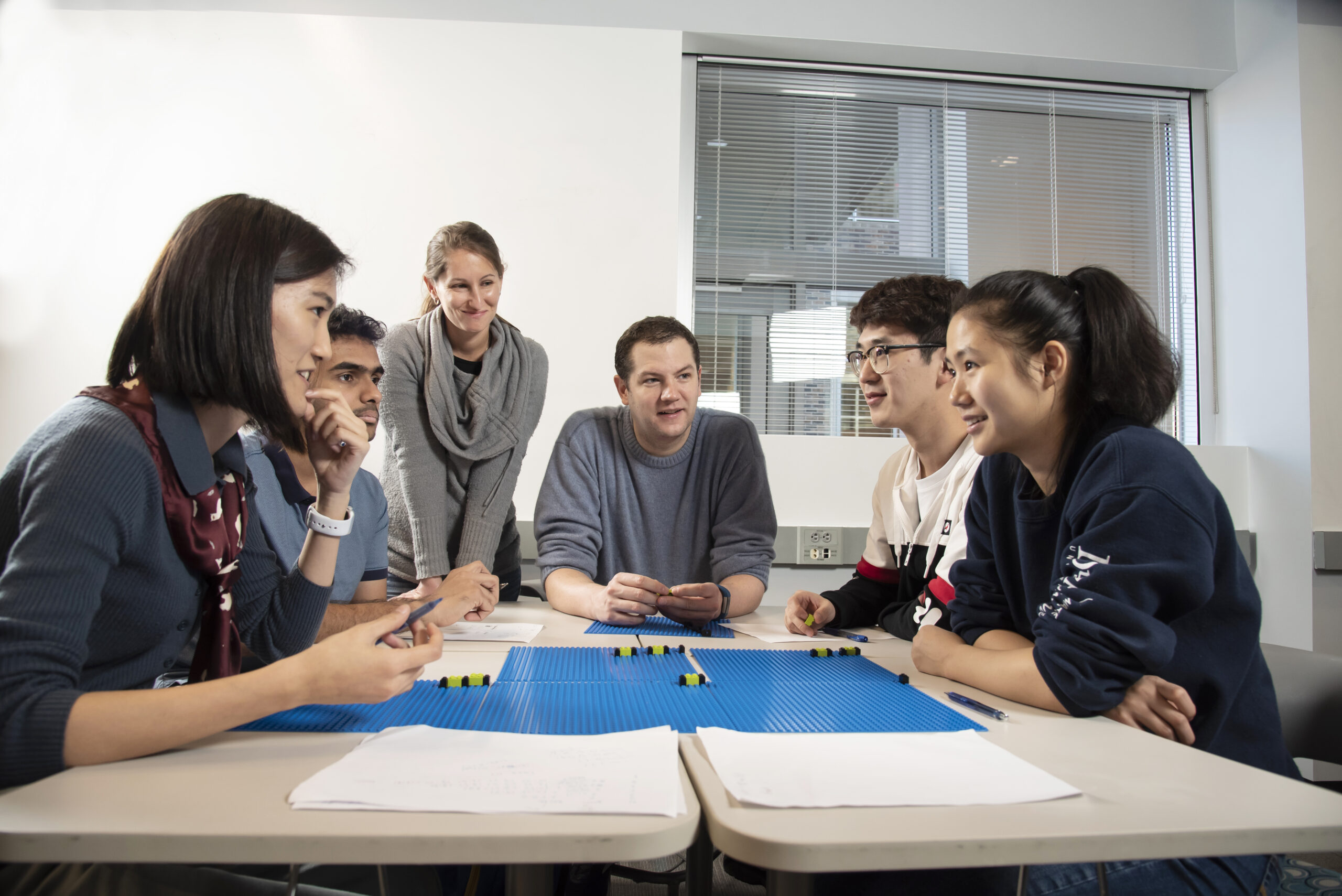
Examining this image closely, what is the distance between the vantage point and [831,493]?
2824 mm

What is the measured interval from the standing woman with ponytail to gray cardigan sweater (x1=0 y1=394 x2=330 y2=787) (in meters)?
1.09

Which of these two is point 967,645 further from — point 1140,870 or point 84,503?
point 84,503

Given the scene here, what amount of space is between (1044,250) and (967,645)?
2.62 meters

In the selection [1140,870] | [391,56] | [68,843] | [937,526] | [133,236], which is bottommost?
[1140,870]

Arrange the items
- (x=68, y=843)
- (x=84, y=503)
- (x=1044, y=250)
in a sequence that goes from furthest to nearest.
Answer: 1. (x=1044, y=250)
2. (x=84, y=503)
3. (x=68, y=843)

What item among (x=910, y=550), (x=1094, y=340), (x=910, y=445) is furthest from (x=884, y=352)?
(x=1094, y=340)

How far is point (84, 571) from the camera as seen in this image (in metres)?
0.72

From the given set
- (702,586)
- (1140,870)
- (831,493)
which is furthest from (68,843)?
(831,493)

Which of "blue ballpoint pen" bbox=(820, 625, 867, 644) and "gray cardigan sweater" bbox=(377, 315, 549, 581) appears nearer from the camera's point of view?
"blue ballpoint pen" bbox=(820, 625, 867, 644)

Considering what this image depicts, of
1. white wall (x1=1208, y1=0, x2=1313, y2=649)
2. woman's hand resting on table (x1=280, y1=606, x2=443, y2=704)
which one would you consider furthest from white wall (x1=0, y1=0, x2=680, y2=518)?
white wall (x1=1208, y1=0, x2=1313, y2=649)

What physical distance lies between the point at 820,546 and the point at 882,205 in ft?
4.77

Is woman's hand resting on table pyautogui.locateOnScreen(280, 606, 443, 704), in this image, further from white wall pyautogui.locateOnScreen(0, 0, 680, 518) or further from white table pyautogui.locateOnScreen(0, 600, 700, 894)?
white wall pyautogui.locateOnScreen(0, 0, 680, 518)

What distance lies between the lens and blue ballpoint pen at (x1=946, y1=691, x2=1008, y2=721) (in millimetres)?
897

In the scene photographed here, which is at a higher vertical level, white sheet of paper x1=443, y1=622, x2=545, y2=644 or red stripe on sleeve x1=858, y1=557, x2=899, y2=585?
red stripe on sleeve x1=858, y1=557, x2=899, y2=585
